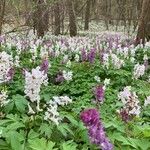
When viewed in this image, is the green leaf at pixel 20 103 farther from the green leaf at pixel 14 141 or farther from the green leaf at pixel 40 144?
the green leaf at pixel 40 144

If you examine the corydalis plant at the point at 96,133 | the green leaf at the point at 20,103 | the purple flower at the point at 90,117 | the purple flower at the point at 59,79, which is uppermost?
the purple flower at the point at 90,117

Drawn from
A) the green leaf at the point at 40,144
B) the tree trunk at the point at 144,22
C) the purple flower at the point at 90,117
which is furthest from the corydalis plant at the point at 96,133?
the tree trunk at the point at 144,22

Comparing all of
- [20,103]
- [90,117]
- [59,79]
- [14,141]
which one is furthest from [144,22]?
[90,117]

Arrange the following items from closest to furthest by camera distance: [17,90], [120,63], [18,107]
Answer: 1. [18,107]
2. [17,90]
3. [120,63]

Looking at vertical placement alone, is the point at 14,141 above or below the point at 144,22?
below

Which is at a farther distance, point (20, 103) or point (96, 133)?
point (20, 103)

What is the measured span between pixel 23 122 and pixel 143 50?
28.2 feet

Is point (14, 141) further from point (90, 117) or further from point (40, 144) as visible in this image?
point (90, 117)

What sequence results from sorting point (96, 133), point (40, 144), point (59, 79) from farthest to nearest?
1. point (59, 79)
2. point (40, 144)
3. point (96, 133)

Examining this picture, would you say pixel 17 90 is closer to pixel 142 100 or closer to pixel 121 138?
pixel 142 100

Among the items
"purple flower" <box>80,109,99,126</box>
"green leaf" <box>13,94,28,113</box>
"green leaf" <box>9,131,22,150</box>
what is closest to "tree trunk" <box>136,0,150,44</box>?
"green leaf" <box>13,94,28,113</box>

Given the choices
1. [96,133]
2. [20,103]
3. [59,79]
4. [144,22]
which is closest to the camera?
[96,133]

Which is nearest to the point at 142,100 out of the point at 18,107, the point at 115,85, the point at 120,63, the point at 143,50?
the point at 115,85

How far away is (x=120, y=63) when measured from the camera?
876 cm
